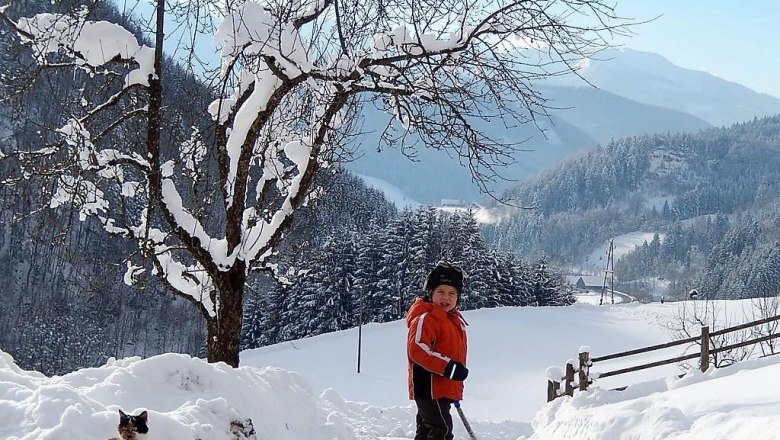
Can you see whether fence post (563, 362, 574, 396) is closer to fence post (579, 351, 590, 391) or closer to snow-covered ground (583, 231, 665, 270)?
fence post (579, 351, 590, 391)

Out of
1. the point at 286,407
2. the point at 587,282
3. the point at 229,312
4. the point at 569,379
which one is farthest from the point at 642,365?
the point at 587,282

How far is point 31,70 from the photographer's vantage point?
5273 millimetres

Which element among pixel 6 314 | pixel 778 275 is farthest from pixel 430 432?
pixel 778 275

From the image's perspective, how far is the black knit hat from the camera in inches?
195

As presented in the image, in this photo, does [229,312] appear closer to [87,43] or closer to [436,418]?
[436,418]

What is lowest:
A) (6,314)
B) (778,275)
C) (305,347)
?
(6,314)

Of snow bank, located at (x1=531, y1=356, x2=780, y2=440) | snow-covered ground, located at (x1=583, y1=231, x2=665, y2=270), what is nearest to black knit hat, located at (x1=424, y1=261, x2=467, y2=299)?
snow bank, located at (x1=531, y1=356, x2=780, y2=440)

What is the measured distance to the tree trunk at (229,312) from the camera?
6.28m

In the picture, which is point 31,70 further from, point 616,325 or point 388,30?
point 616,325

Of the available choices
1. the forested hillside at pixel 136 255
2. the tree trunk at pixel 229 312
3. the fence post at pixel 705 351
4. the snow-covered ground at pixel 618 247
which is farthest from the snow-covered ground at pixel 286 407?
the snow-covered ground at pixel 618 247

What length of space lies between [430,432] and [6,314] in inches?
2792

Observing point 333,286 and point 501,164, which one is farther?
point 333,286

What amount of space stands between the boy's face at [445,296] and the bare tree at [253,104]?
0.95 m

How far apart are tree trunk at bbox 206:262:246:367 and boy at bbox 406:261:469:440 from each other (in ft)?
7.05
